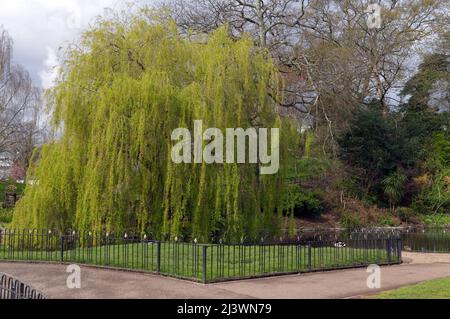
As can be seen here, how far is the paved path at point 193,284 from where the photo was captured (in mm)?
9383

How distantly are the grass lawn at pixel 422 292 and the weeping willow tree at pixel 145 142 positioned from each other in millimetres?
6927

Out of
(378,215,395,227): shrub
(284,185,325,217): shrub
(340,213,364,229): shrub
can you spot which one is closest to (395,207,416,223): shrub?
(378,215,395,227): shrub

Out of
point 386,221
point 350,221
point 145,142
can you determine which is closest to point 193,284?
point 145,142

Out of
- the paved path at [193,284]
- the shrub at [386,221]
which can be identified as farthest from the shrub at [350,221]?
the paved path at [193,284]

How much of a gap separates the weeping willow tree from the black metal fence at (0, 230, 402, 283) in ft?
2.55

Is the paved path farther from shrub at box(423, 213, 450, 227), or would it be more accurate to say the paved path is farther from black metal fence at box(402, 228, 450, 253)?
shrub at box(423, 213, 450, 227)

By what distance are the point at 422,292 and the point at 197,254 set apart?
5426 millimetres

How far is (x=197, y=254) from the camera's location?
40.4 feet

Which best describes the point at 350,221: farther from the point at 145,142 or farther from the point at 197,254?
the point at 197,254

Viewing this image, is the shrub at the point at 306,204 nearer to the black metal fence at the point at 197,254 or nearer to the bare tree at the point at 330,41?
the bare tree at the point at 330,41

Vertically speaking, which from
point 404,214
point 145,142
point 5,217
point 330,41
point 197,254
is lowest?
point 197,254

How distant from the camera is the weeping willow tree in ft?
49.7
